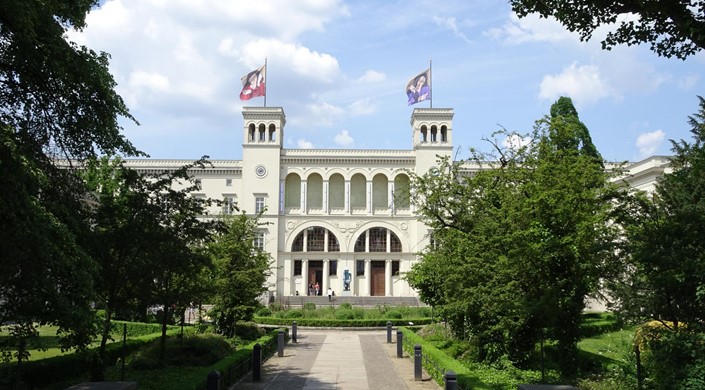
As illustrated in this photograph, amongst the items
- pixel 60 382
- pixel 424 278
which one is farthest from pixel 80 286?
pixel 424 278

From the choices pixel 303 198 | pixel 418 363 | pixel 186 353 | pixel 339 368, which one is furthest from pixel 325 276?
pixel 418 363

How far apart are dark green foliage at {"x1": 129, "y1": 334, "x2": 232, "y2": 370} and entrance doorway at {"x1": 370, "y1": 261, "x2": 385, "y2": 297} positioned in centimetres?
3921

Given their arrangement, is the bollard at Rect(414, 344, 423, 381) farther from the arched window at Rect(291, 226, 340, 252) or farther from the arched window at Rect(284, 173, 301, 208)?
the arched window at Rect(284, 173, 301, 208)

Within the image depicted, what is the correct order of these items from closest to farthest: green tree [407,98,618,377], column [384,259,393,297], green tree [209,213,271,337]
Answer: green tree [407,98,618,377], green tree [209,213,271,337], column [384,259,393,297]

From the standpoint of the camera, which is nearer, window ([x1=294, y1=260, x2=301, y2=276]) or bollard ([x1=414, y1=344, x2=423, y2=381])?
bollard ([x1=414, y1=344, x2=423, y2=381])

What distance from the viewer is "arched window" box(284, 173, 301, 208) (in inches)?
2382

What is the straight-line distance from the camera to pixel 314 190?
61.4m

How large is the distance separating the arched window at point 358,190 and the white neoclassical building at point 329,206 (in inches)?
30.7

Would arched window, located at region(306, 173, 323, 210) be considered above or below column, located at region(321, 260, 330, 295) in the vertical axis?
above

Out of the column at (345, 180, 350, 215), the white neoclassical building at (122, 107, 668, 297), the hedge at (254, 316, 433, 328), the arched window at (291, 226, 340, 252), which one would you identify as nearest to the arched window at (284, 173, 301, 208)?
the white neoclassical building at (122, 107, 668, 297)

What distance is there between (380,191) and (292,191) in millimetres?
9249

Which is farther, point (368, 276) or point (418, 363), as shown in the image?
point (368, 276)

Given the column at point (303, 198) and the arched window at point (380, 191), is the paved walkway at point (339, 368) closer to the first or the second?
the column at point (303, 198)

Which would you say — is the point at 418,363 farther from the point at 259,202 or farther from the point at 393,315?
the point at 259,202
